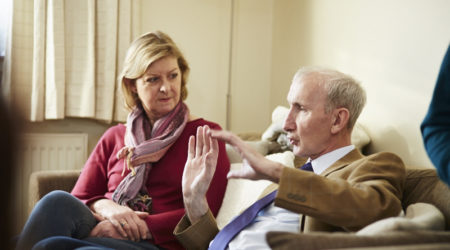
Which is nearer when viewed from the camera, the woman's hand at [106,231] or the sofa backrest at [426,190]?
the sofa backrest at [426,190]

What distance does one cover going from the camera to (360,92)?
5.23 feet

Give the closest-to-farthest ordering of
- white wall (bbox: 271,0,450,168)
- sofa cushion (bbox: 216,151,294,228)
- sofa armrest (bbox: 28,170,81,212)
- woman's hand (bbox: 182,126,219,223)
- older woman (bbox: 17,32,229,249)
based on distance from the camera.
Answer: woman's hand (bbox: 182,126,219,223)
older woman (bbox: 17,32,229,249)
white wall (bbox: 271,0,450,168)
sofa cushion (bbox: 216,151,294,228)
sofa armrest (bbox: 28,170,81,212)

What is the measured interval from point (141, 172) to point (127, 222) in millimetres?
244

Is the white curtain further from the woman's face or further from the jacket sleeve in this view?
the jacket sleeve

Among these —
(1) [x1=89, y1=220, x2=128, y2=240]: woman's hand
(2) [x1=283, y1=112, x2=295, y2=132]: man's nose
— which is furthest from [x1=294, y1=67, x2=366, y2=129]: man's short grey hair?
(1) [x1=89, y1=220, x2=128, y2=240]: woman's hand

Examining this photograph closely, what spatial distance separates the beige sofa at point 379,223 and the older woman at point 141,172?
14 cm

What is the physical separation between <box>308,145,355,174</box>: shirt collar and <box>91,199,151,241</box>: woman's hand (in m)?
0.71

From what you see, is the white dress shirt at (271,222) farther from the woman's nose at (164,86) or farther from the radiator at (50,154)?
the radiator at (50,154)

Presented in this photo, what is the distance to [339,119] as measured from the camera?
1.57 metres

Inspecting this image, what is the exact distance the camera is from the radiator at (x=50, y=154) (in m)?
3.30

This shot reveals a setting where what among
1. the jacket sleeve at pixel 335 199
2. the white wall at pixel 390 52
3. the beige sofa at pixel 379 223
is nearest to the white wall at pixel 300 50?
the white wall at pixel 390 52

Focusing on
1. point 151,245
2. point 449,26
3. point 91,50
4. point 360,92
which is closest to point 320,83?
point 360,92

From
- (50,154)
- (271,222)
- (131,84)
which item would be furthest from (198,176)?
(50,154)

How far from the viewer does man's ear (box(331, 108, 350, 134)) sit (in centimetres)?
156
